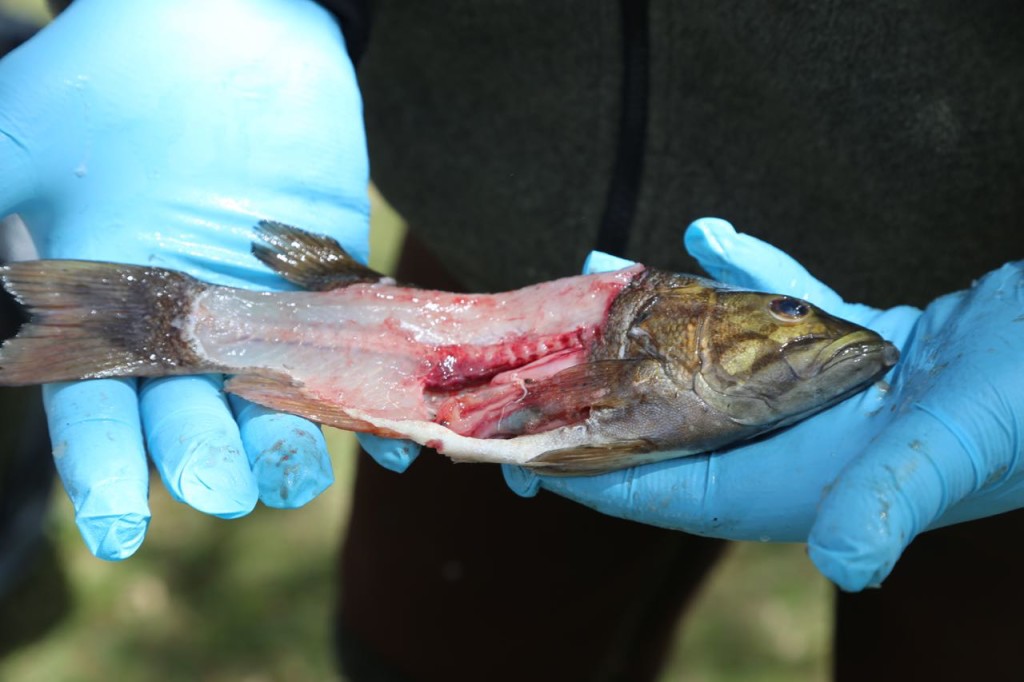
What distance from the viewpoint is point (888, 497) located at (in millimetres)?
1940

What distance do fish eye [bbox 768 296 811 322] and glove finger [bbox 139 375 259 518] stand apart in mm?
1385

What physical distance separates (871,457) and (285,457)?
136 cm

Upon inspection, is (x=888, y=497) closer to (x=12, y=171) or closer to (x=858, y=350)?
(x=858, y=350)

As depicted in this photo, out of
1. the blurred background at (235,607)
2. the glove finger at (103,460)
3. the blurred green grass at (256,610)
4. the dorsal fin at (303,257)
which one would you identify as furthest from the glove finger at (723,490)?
the blurred green grass at (256,610)

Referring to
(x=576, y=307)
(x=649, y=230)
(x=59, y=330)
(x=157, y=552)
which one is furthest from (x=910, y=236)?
(x=157, y=552)

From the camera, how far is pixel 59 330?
2.51 m

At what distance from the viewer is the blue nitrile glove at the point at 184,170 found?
235 centimetres

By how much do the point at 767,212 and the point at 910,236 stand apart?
41cm

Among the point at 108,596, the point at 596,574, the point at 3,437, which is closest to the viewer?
the point at 596,574

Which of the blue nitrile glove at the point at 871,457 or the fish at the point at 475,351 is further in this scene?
the fish at the point at 475,351

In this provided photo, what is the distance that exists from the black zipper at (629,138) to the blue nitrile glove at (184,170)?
0.77 meters

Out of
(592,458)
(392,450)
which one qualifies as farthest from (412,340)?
(592,458)

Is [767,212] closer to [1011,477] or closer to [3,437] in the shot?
[1011,477]

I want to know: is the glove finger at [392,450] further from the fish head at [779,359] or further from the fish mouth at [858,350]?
the fish mouth at [858,350]
